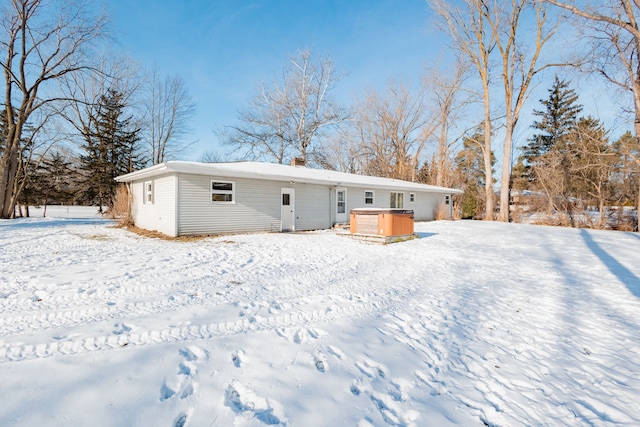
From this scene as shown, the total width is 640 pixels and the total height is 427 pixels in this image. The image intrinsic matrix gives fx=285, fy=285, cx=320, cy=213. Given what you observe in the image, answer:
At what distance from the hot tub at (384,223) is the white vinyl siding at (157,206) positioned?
6533 mm

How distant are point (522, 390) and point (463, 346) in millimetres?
687

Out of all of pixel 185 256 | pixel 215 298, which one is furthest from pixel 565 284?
pixel 185 256

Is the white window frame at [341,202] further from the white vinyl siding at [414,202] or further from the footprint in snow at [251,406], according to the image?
the footprint in snow at [251,406]

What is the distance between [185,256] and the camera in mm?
6664

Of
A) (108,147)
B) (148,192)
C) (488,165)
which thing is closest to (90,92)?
(108,147)

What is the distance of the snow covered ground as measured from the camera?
1983 mm

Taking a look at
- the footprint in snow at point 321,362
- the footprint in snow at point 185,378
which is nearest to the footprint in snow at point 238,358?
the footprint in snow at point 185,378

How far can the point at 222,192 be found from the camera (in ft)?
36.3

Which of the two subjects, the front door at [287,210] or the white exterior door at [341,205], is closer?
the front door at [287,210]

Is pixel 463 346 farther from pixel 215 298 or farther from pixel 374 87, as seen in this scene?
pixel 374 87

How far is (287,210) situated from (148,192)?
6.02 metres

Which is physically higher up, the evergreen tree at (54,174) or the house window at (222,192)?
the evergreen tree at (54,174)

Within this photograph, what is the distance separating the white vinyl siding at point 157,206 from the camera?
1030 centimetres

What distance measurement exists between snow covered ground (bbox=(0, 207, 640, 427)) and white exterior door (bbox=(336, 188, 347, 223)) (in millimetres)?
9217
